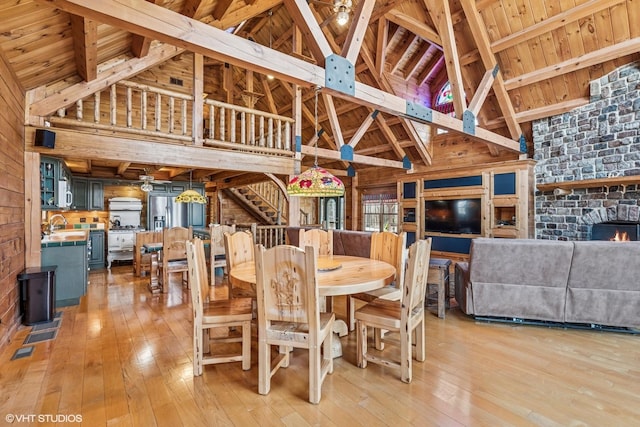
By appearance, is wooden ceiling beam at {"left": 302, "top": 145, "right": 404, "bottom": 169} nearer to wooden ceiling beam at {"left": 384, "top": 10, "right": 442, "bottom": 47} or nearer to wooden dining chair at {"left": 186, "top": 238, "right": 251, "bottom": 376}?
wooden ceiling beam at {"left": 384, "top": 10, "right": 442, "bottom": 47}

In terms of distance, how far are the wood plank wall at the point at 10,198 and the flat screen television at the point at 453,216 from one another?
25.9 feet

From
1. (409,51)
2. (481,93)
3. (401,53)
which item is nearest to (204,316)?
(481,93)

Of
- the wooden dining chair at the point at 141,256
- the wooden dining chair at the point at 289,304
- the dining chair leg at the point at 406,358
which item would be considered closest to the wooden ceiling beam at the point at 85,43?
the wooden dining chair at the point at 141,256

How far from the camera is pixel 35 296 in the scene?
3.54 metres

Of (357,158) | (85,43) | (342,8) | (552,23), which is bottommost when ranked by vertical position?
(357,158)

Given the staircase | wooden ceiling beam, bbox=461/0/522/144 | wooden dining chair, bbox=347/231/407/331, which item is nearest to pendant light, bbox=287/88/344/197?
wooden dining chair, bbox=347/231/407/331

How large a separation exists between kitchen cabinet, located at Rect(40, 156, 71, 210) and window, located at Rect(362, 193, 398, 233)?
7.54 meters

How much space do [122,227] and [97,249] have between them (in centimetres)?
98

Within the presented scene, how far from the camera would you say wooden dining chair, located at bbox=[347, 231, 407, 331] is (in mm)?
3115

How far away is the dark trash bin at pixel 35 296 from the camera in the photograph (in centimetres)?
350

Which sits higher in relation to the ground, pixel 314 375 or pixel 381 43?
pixel 381 43

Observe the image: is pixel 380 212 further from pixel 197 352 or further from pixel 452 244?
pixel 197 352

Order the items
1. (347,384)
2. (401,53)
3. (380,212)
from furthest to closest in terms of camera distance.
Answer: (380,212)
(401,53)
(347,384)

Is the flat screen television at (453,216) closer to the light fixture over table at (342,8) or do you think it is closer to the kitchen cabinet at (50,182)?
the light fixture over table at (342,8)
